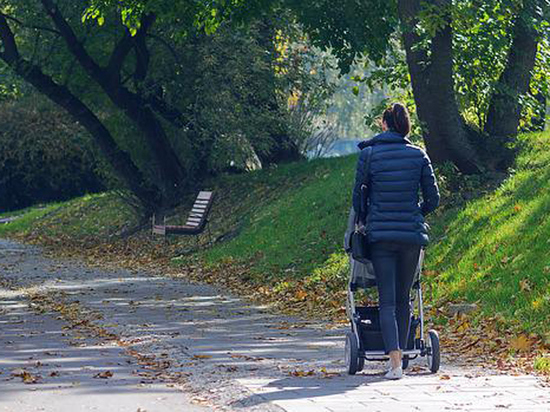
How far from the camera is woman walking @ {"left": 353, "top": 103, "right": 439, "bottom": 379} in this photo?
9.02m

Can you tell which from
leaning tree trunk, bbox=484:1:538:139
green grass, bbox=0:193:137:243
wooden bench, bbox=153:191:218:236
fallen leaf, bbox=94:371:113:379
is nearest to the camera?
fallen leaf, bbox=94:371:113:379

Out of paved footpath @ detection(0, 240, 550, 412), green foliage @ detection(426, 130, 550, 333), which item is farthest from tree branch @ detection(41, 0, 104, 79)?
green foliage @ detection(426, 130, 550, 333)

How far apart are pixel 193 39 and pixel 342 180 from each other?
4.62m

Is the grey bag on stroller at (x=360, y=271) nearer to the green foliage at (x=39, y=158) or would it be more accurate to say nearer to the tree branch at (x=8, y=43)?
the tree branch at (x=8, y=43)

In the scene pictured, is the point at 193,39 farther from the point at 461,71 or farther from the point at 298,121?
the point at 461,71

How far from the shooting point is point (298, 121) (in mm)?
28172

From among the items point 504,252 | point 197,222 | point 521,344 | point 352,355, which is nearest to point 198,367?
point 352,355

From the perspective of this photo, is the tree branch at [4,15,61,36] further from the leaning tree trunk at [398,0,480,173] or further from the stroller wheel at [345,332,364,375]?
the stroller wheel at [345,332,364,375]

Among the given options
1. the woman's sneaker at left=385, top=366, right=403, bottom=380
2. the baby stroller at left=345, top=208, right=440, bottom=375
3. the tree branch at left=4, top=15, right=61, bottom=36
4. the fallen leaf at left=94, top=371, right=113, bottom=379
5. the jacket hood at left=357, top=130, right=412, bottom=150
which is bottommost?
the fallen leaf at left=94, top=371, right=113, bottom=379

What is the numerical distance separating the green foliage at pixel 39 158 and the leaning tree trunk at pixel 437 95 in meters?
20.7

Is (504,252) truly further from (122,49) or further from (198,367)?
(122,49)

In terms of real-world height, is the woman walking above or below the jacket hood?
below

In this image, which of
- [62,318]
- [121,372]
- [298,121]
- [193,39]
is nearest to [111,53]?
[193,39]

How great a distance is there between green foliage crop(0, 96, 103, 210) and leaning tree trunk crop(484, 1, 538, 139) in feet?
66.8
